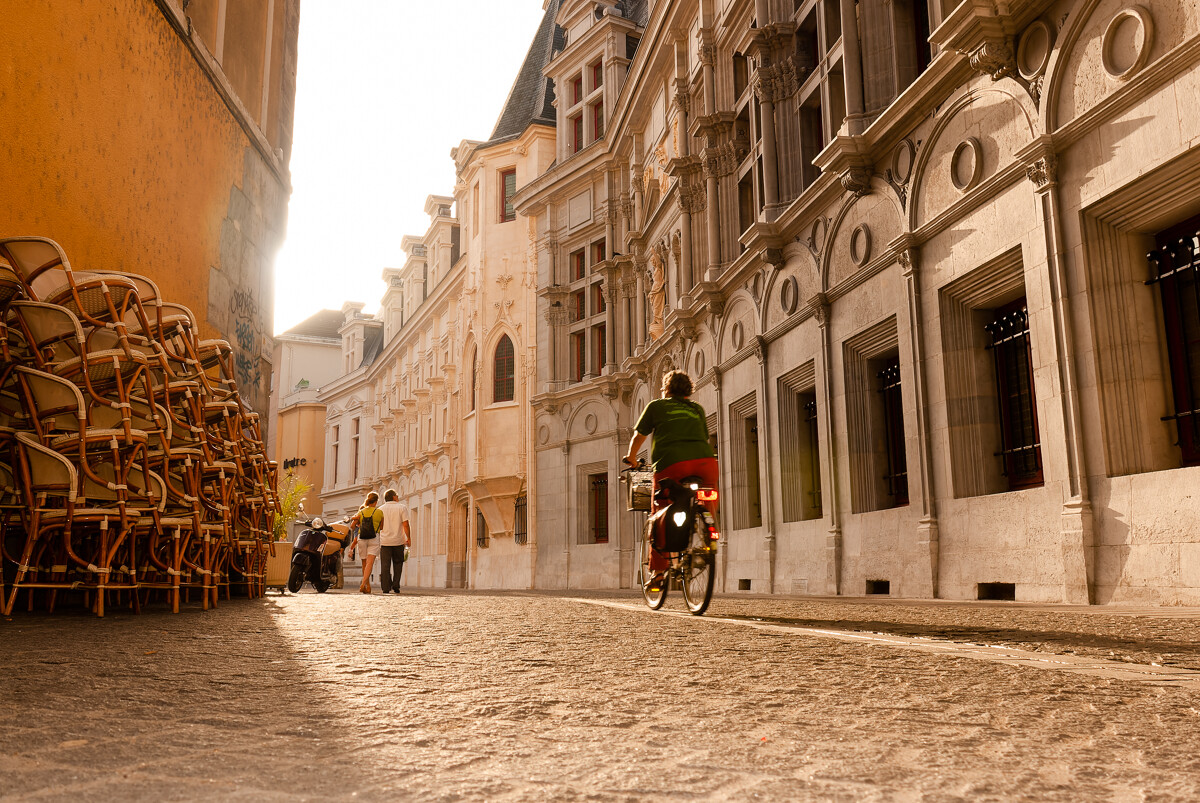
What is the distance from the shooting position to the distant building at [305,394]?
58.6m

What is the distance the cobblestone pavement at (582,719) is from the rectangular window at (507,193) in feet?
92.3

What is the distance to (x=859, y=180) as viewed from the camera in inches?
484

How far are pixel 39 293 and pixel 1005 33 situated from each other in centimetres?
844

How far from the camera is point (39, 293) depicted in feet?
20.6

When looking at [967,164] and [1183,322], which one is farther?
[967,164]

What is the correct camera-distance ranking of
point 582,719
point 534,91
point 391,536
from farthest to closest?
point 534,91 < point 391,536 < point 582,719

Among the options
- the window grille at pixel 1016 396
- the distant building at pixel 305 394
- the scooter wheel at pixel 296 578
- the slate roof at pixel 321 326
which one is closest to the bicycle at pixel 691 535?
the window grille at pixel 1016 396

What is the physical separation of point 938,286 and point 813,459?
4.99m

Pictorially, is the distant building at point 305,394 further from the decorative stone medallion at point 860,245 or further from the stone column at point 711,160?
the decorative stone medallion at point 860,245

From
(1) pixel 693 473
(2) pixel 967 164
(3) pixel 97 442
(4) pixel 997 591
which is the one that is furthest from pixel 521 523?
(3) pixel 97 442

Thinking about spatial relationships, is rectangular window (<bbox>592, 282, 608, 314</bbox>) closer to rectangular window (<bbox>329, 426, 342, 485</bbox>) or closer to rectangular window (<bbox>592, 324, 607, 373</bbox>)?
rectangular window (<bbox>592, 324, 607, 373</bbox>)

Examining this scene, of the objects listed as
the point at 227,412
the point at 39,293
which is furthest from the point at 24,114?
the point at 227,412

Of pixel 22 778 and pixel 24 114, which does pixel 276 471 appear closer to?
pixel 24 114

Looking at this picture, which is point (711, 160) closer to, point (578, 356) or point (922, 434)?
point (922, 434)
